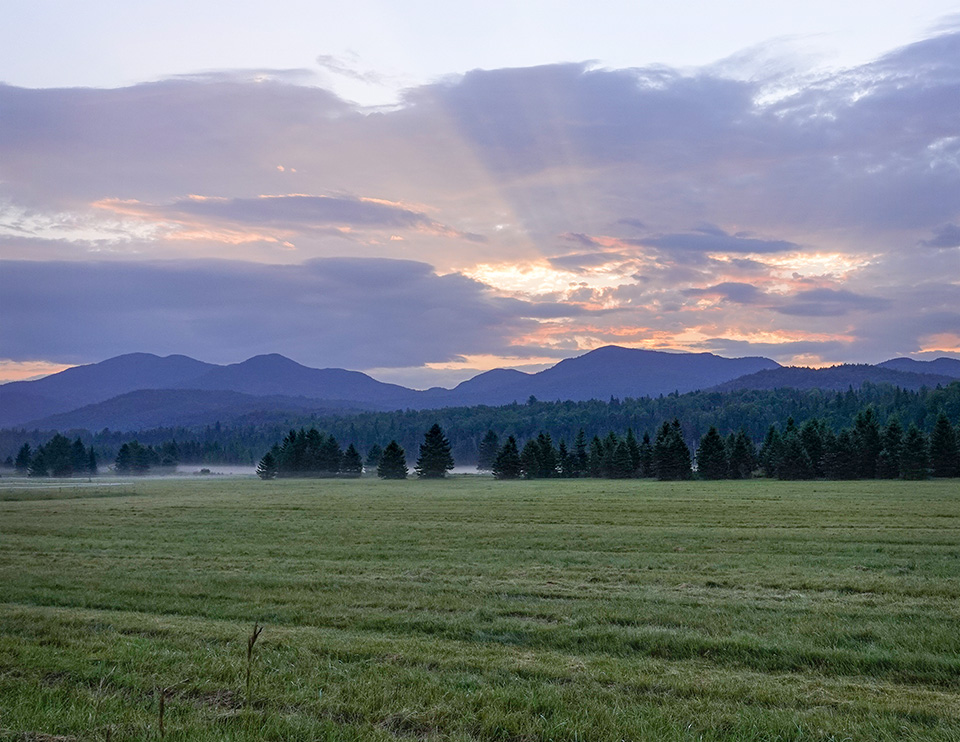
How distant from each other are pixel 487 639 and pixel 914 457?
302 feet

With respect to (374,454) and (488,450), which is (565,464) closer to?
(488,450)

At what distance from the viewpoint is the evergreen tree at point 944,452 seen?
3314 inches

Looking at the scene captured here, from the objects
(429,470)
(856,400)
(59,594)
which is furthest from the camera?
(856,400)

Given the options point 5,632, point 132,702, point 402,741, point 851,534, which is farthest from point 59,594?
point 851,534

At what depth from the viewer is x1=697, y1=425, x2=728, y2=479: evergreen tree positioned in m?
96.6

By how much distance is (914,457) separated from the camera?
83.6 meters

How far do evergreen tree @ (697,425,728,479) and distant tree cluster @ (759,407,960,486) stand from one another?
6295 mm

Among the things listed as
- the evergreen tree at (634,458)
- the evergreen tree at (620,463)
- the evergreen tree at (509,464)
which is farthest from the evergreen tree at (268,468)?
the evergreen tree at (634,458)

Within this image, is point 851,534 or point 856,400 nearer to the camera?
point 851,534

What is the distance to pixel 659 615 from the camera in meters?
12.2

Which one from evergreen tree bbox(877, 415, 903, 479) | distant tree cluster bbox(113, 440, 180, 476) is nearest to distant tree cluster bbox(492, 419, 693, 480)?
evergreen tree bbox(877, 415, 903, 479)

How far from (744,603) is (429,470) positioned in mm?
99470

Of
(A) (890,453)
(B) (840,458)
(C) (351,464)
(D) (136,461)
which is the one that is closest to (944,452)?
(A) (890,453)

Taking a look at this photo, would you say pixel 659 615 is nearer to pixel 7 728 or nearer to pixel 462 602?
pixel 462 602
